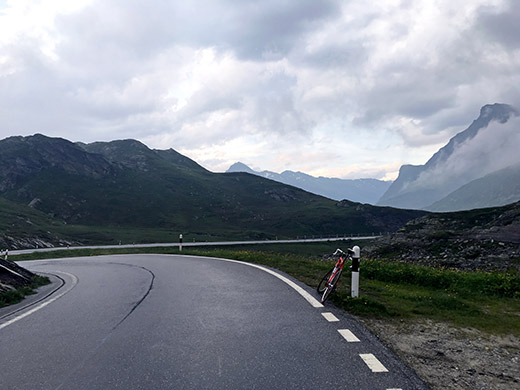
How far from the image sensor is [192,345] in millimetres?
5637

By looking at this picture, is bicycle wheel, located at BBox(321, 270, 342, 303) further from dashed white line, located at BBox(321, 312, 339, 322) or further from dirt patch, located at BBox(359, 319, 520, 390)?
dirt patch, located at BBox(359, 319, 520, 390)

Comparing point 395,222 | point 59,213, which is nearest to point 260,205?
point 395,222

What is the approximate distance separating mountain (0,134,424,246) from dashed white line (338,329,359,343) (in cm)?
7846

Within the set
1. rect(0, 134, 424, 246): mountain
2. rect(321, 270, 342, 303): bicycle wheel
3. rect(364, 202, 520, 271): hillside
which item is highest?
rect(0, 134, 424, 246): mountain

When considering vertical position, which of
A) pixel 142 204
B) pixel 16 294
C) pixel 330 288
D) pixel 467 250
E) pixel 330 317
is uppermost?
pixel 142 204

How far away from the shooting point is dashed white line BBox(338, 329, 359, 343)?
5.58 meters

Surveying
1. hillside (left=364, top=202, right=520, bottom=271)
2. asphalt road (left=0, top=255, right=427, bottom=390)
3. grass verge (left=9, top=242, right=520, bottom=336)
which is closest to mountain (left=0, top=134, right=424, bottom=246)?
hillside (left=364, top=202, right=520, bottom=271)

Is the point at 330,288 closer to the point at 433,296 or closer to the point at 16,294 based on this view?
the point at 433,296

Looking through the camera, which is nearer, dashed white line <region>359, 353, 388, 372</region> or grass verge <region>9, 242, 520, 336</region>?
dashed white line <region>359, 353, 388, 372</region>

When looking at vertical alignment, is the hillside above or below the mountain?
below

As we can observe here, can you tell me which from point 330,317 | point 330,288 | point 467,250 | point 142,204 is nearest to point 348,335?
point 330,317

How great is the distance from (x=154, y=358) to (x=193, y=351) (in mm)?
554

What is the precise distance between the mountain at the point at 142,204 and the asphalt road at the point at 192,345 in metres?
74.8

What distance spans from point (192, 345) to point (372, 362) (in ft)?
8.66
